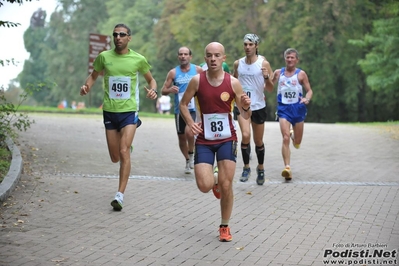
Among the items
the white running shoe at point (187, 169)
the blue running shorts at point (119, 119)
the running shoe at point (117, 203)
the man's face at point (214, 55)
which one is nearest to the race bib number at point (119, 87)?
the blue running shorts at point (119, 119)

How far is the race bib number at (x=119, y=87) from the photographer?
32.8 ft

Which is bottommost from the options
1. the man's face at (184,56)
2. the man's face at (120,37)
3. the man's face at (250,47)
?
the man's face at (184,56)

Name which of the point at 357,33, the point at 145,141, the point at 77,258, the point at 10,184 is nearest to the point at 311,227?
the point at 77,258

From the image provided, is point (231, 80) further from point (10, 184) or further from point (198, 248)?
point (10, 184)

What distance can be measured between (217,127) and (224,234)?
3.62 feet

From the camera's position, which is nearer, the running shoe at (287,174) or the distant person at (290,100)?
the running shoe at (287,174)

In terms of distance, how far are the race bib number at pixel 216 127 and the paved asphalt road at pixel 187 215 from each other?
1.06 m

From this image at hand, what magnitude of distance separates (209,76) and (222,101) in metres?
0.30

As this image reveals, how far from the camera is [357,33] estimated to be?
47.0m

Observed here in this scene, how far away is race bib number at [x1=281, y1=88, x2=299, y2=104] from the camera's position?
1281cm

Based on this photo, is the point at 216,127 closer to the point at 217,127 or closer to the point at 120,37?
the point at 217,127

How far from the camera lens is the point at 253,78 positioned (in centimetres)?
1187

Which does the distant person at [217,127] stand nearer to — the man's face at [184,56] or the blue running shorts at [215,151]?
the blue running shorts at [215,151]

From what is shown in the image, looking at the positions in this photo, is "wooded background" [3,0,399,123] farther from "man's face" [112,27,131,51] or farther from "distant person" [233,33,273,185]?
"man's face" [112,27,131,51]
